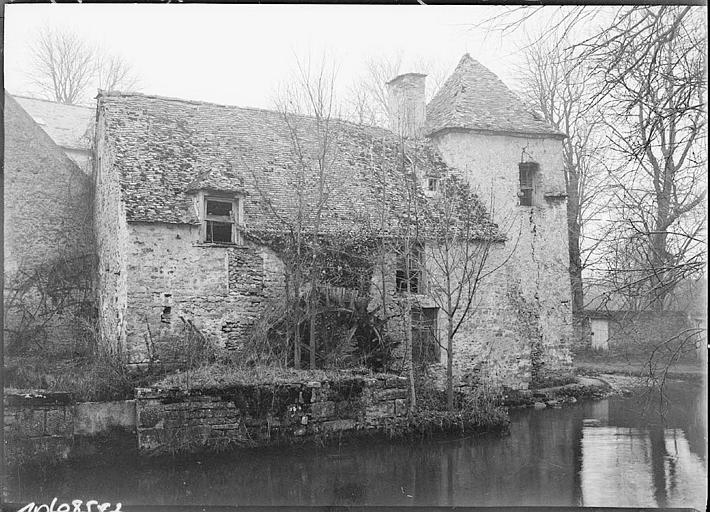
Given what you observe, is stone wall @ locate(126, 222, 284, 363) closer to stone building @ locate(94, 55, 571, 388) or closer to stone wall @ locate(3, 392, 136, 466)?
stone building @ locate(94, 55, 571, 388)

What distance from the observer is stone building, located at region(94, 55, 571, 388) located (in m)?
11.9

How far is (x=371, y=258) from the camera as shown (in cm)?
1298

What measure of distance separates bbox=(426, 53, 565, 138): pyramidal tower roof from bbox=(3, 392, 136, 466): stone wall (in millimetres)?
9012

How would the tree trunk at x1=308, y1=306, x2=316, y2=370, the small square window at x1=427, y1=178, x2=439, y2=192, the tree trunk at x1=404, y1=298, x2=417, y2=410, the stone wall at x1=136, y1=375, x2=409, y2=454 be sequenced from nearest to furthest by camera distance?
1. the stone wall at x1=136, y1=375, x2=409, y2=454
2. the tree trunk at x1=308, y1=306, x2=316, y2=370
3. the tree trunk at x1=404, y1=298, x2=417, y2=410
4. the small square window at x1=427, y1=178, x2=439, y2=192

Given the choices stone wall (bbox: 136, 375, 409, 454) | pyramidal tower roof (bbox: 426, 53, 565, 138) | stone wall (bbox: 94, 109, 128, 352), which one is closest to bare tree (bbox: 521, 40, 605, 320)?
pyramidal tower roof (bbox: 426, 53, 565, 138)

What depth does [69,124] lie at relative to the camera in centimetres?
1466

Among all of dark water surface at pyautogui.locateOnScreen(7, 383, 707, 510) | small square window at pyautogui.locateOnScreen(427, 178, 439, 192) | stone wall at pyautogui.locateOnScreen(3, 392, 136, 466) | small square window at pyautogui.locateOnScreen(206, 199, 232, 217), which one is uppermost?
small square window at pyautogui.locateOnScreen(427, 178, 439, 192)

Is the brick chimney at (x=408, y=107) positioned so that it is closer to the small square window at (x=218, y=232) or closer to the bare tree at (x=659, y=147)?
the small square window at (x=218, y=232)

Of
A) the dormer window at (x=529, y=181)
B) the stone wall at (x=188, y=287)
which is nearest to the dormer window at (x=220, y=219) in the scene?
the stone wall at (x=188, y=287)

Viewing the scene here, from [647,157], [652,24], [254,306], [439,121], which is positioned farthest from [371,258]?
[652,24]

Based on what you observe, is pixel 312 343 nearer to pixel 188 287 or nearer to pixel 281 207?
A: pixel 188 287

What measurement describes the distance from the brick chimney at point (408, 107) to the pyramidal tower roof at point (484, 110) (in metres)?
0.31

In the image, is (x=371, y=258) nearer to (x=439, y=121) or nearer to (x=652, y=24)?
(x=439, y=121)

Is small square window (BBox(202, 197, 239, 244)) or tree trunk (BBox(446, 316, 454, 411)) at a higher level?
small square window (BBox(202, 197, 239, 244))
